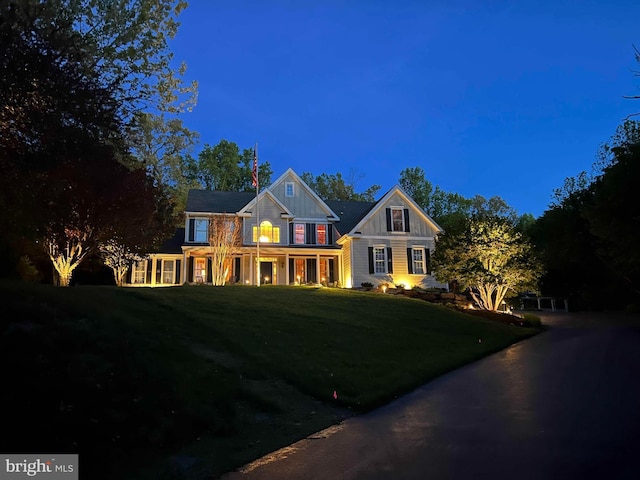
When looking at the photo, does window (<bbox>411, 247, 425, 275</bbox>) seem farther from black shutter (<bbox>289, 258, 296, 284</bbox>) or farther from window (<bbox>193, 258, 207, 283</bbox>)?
Result: window (<bbox>193, 258, 207, 283</bbox>)

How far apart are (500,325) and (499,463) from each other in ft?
52.6

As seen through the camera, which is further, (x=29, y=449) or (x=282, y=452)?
(x=282, y=452)

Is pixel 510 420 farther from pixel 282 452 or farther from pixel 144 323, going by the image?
pixel 144 323

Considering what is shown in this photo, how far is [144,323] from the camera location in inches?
439

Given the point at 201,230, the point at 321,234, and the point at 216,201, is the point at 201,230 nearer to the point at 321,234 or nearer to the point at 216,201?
the point at 216,201

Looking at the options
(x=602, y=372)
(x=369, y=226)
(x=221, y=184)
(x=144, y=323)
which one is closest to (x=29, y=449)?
(x=144, y=323)

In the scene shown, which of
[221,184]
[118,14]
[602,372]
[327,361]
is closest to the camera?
[602,372]

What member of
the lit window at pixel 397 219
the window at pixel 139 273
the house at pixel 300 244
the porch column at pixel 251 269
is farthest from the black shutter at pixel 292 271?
the window at pixel 139 273

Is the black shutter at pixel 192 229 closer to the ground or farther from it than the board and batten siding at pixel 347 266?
farther from it

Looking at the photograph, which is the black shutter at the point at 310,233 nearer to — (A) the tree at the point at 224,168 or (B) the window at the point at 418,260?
(B) the window at the point at 418,260

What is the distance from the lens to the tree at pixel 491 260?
2323 cm

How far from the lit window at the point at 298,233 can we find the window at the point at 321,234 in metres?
1.15

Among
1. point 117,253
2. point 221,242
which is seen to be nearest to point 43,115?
point 117,253

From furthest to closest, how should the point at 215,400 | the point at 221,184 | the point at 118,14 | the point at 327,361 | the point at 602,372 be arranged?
the point at 221,184 < the point at 118,14 < the point at 327,361 < the point at 602,372 < the point at 215,400
